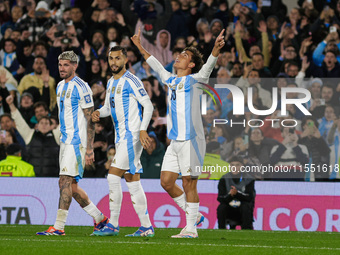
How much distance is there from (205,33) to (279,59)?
70.9 inches

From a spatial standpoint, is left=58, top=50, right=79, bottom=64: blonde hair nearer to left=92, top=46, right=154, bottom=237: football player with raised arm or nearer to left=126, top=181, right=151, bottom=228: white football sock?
left=92, top=46, right=154, bottom=237: football player with raised arm

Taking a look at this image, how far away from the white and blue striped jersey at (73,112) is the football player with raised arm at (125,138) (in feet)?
1.02

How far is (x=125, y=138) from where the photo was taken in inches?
377

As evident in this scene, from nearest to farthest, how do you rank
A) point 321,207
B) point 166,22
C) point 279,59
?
point 321,207, point 279,59, point 166,22

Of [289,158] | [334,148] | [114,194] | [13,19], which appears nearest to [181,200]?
[114,194]

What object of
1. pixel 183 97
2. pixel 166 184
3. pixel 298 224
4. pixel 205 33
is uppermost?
pixel 205 33

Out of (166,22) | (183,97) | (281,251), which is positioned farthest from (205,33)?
(281,251)

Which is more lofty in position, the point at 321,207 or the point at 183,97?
the point at 183,97

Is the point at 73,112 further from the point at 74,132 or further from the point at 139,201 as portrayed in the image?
the point at 139,201

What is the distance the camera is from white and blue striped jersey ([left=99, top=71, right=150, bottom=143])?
9602 millimetres

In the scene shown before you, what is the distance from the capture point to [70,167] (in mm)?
9727

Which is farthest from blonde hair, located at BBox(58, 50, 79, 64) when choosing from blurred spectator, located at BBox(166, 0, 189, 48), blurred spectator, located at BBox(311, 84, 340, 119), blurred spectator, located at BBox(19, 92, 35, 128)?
blurred spectator, located at BBox(166, 0, 189, 48)

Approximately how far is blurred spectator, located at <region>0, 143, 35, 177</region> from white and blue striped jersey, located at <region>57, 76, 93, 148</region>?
4.43 meters

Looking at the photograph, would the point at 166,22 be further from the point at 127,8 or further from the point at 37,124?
the point at 37,124
